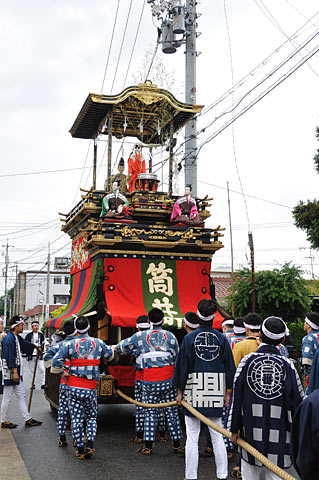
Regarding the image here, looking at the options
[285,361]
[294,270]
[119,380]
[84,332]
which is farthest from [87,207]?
[294,270]

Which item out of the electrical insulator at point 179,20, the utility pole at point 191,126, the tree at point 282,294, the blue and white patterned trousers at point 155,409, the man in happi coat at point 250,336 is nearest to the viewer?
the man in happi coat at point 250,336

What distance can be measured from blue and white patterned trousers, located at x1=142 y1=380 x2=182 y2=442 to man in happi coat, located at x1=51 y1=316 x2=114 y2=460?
2.27 feet

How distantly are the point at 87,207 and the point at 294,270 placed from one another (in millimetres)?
9521

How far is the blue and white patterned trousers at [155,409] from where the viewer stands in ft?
22.6

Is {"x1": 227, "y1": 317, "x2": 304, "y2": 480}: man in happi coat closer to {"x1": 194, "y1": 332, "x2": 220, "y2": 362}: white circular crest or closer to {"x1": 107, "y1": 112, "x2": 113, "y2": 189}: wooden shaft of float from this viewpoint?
→ {"x1": 194, "y1": 332, "x2": 220, "y2": 362}: white circular crest

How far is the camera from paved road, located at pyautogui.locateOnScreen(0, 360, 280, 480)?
5840 millimetres

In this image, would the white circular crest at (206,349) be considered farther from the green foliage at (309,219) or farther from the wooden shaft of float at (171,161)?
the green foliage at (309,219)

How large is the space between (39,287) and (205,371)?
6130 centimetres

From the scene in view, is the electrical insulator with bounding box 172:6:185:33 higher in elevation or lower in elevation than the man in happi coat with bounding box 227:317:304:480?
higher

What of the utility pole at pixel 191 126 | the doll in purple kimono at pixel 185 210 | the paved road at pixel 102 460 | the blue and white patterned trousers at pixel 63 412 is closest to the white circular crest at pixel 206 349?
the paved road at pixel 102 460

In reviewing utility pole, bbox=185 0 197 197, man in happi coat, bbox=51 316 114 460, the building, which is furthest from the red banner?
the building

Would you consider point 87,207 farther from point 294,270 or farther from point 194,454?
point 294,270

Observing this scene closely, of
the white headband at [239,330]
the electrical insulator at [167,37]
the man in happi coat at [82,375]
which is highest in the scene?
the electrical insulator at [167,37]

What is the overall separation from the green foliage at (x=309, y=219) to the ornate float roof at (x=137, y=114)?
4471mm
